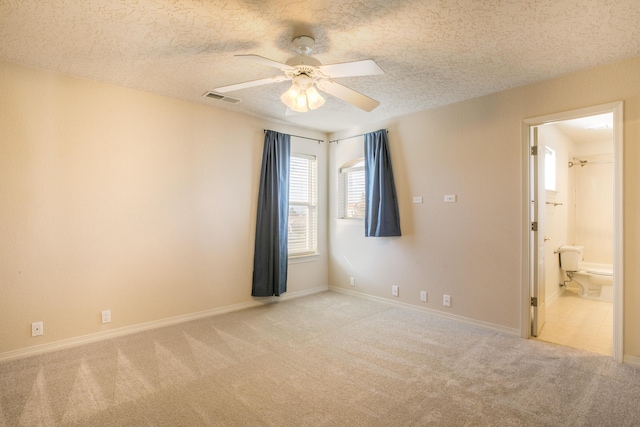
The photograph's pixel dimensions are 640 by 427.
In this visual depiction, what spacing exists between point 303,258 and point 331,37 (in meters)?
3.28

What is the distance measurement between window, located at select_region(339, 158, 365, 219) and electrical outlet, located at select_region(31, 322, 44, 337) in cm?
378

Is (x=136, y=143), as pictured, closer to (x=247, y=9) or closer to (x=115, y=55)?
(x=115, y=55)

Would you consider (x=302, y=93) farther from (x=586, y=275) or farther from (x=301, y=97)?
(x=586, y=275)

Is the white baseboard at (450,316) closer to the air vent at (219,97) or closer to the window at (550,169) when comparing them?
the window at (550,169)

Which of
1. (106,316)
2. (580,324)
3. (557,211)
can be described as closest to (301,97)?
(106,316)

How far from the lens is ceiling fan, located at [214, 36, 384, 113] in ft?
7.09

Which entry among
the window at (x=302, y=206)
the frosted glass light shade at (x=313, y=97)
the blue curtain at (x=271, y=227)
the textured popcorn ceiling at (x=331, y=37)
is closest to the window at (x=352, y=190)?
the window at (x=302, y=206)

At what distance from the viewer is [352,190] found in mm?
5086

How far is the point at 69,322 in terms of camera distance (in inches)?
122

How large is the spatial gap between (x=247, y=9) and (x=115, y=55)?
1373 millimetres

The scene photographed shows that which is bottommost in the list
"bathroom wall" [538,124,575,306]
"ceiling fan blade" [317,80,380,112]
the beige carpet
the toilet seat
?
the beige carpet

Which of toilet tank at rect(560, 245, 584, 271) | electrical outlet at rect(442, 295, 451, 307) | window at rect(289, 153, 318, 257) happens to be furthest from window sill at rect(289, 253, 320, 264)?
toilet tank at rect(560, 245, 584, 271)

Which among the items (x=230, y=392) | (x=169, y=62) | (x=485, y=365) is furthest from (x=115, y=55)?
(x=485, y=365)

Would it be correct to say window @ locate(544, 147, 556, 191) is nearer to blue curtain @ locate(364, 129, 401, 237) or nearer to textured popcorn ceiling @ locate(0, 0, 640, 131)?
textured popcorn ceiling @ locate(0, 0, 640, 131)
